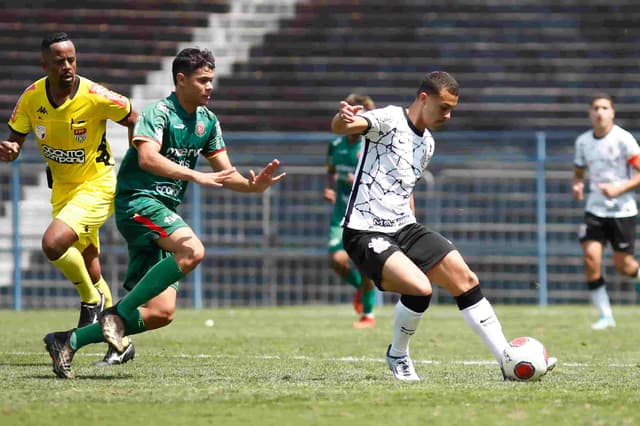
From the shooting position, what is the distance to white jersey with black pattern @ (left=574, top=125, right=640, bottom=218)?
1266 centimetres

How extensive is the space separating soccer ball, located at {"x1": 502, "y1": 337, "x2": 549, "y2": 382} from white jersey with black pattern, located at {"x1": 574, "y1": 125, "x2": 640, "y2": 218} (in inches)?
240

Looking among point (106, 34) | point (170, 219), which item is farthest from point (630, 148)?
point (106, 34)

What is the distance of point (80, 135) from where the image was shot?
8.34 metres

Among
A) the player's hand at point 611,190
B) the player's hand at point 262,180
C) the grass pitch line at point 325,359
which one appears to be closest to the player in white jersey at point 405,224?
the player's hand at point 262,180

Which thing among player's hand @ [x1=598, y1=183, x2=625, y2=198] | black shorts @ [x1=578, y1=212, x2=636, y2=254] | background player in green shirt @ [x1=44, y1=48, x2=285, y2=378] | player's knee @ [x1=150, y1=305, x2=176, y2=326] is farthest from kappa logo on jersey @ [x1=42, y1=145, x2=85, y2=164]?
black shorts @ [x1=578, y1=212, x2=636, y2=254]

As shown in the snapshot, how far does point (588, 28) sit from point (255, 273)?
25.1ft

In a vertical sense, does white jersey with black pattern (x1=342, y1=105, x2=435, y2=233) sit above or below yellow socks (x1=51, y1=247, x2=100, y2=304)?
above

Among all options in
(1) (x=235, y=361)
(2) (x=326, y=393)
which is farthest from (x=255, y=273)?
(2) (x=326, y=393)

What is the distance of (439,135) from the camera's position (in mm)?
16656

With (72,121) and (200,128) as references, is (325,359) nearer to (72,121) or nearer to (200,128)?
(200,128)

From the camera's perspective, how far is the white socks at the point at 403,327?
278 inches

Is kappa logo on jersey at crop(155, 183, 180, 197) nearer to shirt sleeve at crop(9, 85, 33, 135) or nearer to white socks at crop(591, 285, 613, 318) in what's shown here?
shirt sleeve at crop(9, 85, 33, 135)

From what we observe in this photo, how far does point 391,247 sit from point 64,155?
2715 millimetres

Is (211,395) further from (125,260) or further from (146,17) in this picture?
(146,17)
